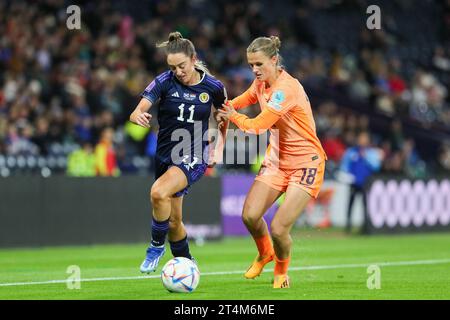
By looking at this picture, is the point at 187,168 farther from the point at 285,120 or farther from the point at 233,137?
the point at 233,137

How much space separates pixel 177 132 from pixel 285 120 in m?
1.19

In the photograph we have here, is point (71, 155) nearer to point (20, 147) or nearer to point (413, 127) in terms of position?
point (20, 147)

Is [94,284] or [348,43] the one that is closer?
[94,284]

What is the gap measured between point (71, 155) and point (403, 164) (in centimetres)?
972

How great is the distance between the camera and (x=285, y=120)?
11.2m

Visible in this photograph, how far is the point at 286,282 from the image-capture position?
440 inches

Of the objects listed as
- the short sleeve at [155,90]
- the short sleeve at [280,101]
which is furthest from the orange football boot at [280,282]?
the short sleeve at [155,90]

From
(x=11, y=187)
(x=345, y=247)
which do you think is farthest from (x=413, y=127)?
(x=11, y=187)

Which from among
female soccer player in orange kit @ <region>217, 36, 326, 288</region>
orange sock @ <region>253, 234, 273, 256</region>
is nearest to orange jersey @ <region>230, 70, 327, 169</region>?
female soccer player in orange kit @ <region>217, 36, 326, 288</region>

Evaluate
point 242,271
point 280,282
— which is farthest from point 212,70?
point 280,282

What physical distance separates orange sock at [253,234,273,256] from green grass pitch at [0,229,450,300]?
1.24 feet

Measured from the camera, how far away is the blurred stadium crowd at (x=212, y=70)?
21094 mm

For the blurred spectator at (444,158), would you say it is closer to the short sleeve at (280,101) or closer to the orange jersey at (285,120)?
the orange jersey at (285,120)

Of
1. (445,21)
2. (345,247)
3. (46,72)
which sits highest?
(445,21)
